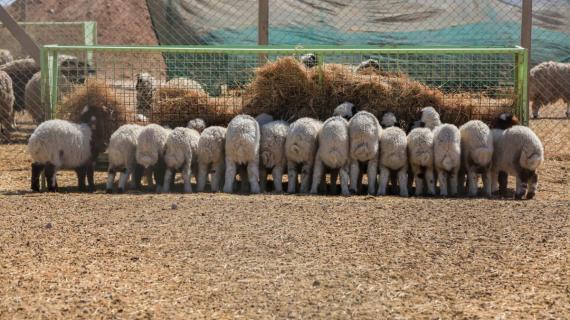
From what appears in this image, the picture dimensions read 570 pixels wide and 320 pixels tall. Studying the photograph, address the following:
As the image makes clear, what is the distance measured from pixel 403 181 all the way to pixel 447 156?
57 centimetres

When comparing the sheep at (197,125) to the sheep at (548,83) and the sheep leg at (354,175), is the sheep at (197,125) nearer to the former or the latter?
the sheep leg at (354,175)

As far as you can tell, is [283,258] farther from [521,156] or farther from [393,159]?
[521,156]

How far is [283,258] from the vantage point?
271 inches

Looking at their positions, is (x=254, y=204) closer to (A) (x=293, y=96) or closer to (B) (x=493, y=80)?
(A) (x=293, y=96)

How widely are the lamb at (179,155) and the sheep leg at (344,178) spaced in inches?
67.2

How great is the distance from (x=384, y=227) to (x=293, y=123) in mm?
3231

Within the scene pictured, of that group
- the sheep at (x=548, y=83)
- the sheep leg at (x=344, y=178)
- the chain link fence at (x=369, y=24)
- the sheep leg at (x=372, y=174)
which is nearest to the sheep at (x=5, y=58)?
the chain link fence at (x=369, y=24)

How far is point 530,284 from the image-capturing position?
6266 mm

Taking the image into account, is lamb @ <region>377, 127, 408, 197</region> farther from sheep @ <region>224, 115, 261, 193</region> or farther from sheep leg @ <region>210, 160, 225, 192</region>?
sheep leg @ <region>210, 160, 225, 192</region>

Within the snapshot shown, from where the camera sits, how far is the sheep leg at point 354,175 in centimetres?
1058

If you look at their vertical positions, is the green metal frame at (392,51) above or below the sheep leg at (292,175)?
above

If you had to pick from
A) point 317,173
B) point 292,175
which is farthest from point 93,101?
point 317,173

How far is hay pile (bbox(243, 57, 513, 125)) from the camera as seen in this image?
11898mm

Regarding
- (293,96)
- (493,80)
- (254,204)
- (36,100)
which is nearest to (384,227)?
(254,204)
